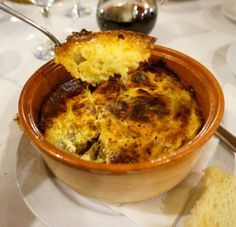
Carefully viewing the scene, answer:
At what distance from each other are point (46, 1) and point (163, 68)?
63cm

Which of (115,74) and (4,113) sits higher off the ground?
(115,74)

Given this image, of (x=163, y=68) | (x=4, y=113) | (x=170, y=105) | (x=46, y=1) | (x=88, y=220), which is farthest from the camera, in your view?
(x=46, y=1)

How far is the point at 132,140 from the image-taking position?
31.6 inches

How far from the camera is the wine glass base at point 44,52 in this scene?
53.6 inches

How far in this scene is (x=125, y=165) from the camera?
26.7 inches

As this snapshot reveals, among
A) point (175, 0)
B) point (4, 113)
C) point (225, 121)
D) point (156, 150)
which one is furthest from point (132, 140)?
point (175, 0)

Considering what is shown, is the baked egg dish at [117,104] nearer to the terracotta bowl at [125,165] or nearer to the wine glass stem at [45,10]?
the terracotta bowl at [125,165]

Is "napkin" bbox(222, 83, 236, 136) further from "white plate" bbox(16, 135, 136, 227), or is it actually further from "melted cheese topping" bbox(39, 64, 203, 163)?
"white plate" bbox(16, 135, 136, 227)

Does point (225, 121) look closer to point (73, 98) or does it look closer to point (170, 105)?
point (170, 105)

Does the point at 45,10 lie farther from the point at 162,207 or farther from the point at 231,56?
the point at 162,207

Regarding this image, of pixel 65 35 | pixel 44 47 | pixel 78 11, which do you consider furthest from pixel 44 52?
pixel 78 11

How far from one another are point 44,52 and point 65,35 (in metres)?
0.15

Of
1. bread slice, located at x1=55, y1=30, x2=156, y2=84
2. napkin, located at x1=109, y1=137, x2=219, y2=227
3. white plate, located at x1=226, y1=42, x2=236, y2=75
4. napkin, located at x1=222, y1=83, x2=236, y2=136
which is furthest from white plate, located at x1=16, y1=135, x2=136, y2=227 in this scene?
white plate, located at x1=226, y1=42, x2=236, y2=75

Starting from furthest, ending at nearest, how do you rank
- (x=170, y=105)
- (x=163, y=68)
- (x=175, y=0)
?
(x=175, y=0), (x=163, y=68), (x=170, y=105)
